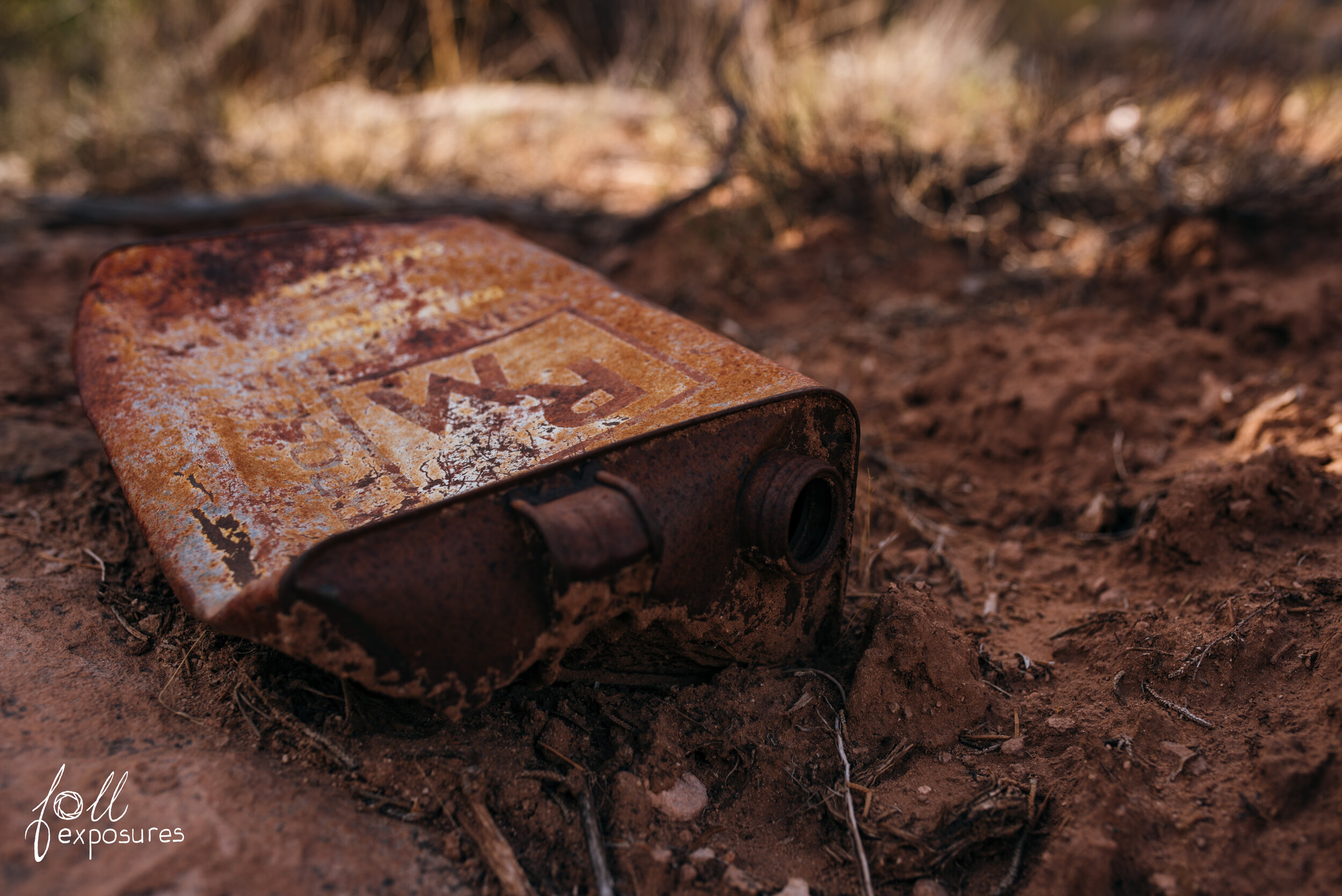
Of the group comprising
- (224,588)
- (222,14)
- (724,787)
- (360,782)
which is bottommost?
(724,787)

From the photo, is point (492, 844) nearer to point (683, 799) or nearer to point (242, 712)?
point (683, 799)

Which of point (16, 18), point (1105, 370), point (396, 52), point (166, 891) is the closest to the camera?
point (166, 891)

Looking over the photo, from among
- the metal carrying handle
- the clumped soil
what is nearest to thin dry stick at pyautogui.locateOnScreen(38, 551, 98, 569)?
the clumped soil

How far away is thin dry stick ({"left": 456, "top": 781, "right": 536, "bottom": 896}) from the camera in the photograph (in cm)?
129

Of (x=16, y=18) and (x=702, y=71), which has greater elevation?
(x=16, y=18)

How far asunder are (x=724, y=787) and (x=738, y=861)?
0.15m

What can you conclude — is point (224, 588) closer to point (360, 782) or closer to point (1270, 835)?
point (360, 782)

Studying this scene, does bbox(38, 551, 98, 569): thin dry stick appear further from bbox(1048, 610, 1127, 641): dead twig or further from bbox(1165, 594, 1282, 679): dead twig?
bbox(1165, 594, 1282, 679): dead twig

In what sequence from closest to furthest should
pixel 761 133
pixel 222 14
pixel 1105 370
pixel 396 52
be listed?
pixel 1105 370
pixel 761 133
pixel 222 14
pixel 396 52

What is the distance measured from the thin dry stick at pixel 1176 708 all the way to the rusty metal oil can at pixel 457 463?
0.61 meters

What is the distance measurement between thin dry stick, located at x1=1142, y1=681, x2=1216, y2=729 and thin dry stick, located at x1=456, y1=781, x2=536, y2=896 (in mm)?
1170

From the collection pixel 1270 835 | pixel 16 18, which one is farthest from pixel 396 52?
pixel 1270 835

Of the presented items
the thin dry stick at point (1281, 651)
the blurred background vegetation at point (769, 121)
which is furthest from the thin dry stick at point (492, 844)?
the blurred background vegetation at point (769, 121)

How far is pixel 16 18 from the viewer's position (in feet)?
15.8
